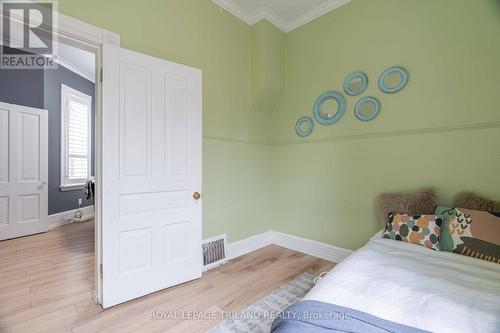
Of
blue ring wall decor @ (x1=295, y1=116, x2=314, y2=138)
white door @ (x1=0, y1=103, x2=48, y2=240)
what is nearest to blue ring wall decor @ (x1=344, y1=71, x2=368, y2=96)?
blue ring wall decor @ (x1=295, y1=116, x2=314, y2=138)

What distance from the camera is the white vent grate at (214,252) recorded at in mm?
2477

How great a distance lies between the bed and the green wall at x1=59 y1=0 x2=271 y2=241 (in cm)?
165

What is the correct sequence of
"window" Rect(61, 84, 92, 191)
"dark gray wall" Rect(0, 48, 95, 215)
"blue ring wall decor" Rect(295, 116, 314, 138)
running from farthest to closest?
1. "window" Rect(61, 84, 92, 191)
2. "dark gray wall" Rect(0, 48, 95, 215)
3. "blue ring wall decor" Rect(295, 116, 314, 138)

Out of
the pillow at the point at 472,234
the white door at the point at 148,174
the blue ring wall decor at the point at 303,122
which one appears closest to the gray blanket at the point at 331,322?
the pillow at the point at 472,234

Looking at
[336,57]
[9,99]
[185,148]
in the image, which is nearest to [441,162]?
[336,57]

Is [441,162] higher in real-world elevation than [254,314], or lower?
higher

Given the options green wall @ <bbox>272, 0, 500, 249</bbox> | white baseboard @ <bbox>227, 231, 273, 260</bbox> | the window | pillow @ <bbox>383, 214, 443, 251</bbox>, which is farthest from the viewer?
the window

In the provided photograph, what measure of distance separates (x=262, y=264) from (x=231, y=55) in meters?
2.57

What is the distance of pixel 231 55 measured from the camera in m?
2.80

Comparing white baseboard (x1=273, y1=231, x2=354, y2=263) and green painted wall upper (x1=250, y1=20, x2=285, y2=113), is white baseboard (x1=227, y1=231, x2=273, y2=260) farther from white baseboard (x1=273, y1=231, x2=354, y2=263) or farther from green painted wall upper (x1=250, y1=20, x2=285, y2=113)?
→ green painted wall upper (x1=250, y1=20, x2=285, y2=113)

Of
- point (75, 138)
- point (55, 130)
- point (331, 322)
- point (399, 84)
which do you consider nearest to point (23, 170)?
point (55, 130)

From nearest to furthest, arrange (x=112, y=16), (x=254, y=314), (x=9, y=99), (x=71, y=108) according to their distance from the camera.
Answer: (x=254, y=314)
(x=112, y=16)
(x=9, y=99)
(x=71, y=108)

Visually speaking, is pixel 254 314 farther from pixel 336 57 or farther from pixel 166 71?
pixel 336 57

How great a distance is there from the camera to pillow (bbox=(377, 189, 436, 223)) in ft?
6.43
